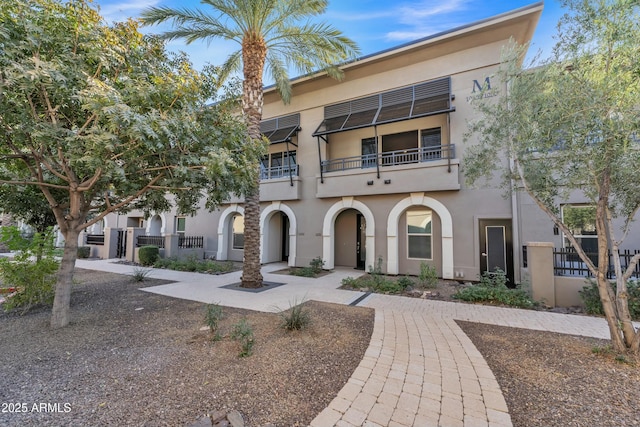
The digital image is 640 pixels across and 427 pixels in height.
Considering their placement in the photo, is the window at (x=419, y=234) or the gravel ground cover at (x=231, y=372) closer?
the gravel ground cover at (x=231, y=372)

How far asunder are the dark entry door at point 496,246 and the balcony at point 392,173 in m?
1.99

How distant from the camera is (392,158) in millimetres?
12602

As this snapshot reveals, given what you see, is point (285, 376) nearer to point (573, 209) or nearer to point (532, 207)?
point (532, 207)

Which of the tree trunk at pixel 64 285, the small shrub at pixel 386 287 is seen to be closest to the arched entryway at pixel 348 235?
the small shrub at pixel 386 287

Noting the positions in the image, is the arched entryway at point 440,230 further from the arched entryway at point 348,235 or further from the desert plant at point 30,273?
the desert plant at point 30,273

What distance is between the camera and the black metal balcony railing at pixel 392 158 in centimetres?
1168

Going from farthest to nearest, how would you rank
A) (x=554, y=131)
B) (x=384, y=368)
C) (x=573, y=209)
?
(x=573, y=209) → (x=554, y=131) → (x=384, y=368)

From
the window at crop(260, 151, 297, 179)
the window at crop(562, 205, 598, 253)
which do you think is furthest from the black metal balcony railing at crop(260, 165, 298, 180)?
the window at crop(562, 205, 598, 253)

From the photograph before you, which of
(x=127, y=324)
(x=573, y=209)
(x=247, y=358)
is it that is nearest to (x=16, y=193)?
(x=127, y=324)

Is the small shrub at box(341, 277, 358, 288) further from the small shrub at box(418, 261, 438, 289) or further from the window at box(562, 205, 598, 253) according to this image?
the window at box(562, 205, 598, 253)

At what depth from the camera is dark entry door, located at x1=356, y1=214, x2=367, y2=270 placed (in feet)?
46.4

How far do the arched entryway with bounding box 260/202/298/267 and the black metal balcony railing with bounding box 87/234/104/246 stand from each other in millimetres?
12231

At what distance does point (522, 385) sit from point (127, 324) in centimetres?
728

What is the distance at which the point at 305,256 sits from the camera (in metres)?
14.0
